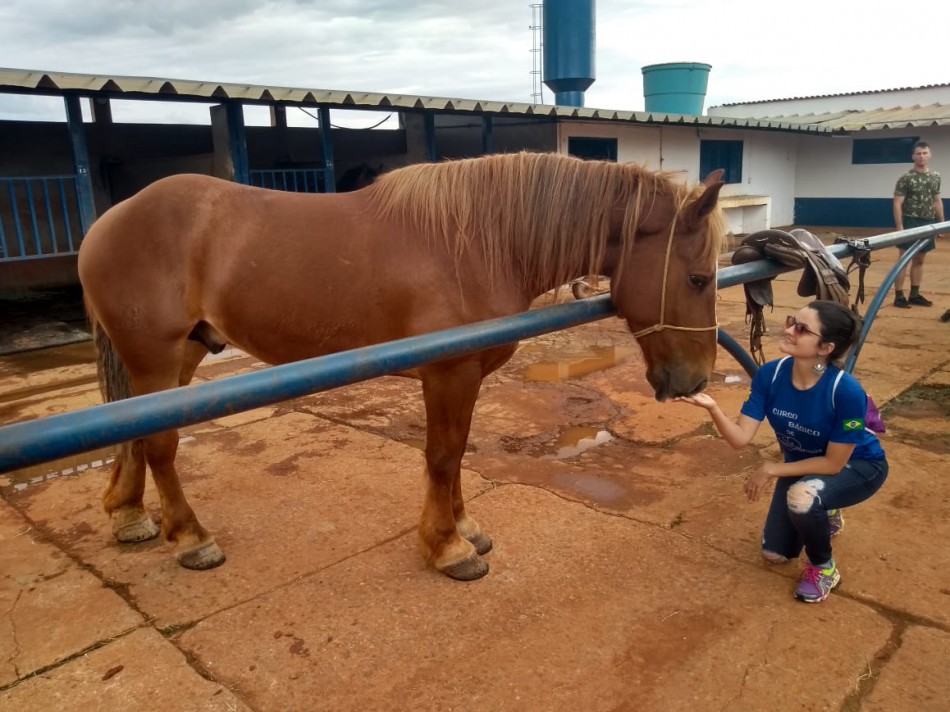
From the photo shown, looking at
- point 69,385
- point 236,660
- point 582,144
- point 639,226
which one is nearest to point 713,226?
point 639,226

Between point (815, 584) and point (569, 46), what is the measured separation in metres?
18.4

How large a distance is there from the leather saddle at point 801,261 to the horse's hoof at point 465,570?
1557 mm

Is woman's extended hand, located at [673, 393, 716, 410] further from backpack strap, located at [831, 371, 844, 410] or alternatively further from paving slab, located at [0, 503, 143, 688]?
paving slab, located at [0, 503, 143, 688]

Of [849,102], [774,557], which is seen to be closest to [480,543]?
[774,557]

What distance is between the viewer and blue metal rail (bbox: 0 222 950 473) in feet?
3.11

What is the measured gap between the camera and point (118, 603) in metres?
2.52

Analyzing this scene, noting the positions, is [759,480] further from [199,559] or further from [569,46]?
[569,46]

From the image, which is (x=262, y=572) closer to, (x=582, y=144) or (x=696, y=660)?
(x=696, y=660)

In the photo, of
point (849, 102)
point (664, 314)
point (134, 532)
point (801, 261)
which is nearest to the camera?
point (664, 314)

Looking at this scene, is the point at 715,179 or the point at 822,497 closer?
the point at 715,179

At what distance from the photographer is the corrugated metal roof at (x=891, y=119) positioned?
1639 cm

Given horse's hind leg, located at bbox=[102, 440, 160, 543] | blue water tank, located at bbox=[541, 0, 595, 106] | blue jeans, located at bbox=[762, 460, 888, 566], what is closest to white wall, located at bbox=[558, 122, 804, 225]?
blue water tank, located at bbox=[541, 0, 595, 106]

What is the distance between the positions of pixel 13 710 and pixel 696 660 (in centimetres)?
209

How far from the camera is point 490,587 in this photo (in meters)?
2.59
